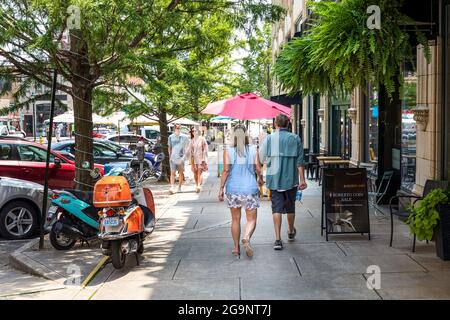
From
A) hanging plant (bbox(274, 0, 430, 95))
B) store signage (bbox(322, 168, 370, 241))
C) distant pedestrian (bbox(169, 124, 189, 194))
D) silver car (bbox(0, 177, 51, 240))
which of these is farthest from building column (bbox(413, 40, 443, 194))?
distant pedestrian (bbox(169, 124, 189, 194))

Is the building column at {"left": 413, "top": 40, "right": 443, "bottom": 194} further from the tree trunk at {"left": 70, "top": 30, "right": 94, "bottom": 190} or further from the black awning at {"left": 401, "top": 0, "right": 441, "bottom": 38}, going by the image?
the tree trunk at {"left": 70, "top": 30, "right": 94, "bottom": 190}

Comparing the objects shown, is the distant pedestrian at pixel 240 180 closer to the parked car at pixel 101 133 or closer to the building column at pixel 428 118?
the building column at pixel 428 118

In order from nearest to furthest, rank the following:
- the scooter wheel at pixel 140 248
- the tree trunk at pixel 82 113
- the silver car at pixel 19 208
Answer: the scooter wheel at pixel 140 248, the tree trunk at pixel 82 113, the silver car at pixel 19 208

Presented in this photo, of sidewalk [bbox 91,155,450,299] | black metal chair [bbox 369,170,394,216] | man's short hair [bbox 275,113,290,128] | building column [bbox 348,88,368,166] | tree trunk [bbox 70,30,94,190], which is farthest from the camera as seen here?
building column [bbox 348,88,368,166]

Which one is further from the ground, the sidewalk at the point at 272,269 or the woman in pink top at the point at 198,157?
the woman in pink top at the point at 198,157

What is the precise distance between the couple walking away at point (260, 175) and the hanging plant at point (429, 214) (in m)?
1.66

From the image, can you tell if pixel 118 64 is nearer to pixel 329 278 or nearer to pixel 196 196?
pixel 329 278

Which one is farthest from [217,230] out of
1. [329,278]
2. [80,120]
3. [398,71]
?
[398,71]

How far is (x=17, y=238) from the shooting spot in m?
10.3

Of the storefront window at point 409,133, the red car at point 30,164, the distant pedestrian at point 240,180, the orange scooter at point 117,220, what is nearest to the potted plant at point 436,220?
the distant pedestrian at point 240,180

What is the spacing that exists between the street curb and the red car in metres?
4.48

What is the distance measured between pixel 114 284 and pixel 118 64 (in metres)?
3.84

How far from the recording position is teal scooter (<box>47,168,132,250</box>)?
27.6 feet

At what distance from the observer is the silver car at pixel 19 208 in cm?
1011
